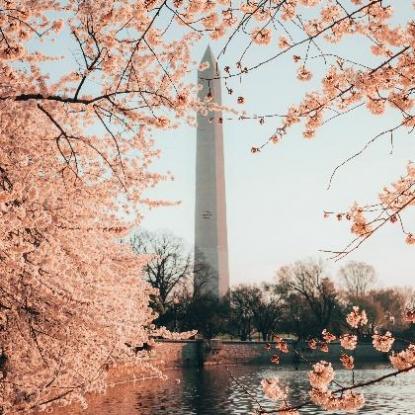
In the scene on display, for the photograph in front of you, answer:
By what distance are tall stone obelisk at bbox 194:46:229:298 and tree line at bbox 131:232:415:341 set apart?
1141mm

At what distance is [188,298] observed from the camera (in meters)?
50.7

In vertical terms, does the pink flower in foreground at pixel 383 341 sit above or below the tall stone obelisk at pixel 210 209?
below

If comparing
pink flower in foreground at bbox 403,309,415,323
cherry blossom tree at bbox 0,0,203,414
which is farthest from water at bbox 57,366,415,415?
pink flower in foreground at bbox 403,309,415,323

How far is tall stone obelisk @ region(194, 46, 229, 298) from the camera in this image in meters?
52.6

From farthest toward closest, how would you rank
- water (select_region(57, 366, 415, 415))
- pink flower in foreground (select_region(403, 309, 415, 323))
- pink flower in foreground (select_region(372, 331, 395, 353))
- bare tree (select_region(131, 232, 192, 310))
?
bare tree (select_region(131, 232, 192, 310)), water (select_region(57, 366, 415, 415)), pink flower in foreground (select_region(372, 331, 395, 353)), pink flower in foreground (select_region(403, 309, 415, 323))

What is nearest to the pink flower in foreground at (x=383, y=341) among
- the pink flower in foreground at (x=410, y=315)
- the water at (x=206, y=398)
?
the pink flower in foreground at (x=410, y=315)

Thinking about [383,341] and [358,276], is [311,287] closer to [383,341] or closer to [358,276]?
[358,276]

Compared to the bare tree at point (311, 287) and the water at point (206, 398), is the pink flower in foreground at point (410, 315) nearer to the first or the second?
the water at point (206, 398)

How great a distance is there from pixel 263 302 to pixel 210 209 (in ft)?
42.7

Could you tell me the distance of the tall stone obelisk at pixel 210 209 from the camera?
52594 millimetres

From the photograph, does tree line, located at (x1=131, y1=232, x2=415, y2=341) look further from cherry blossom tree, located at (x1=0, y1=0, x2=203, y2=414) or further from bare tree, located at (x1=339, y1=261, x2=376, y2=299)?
cherry blossom tree, located at (x1=0, y1=0, x2=203, y2=414)

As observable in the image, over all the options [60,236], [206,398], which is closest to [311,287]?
[206,398]

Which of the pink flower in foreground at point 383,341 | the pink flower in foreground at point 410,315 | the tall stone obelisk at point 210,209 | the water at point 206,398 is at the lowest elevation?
the water at point 206,398

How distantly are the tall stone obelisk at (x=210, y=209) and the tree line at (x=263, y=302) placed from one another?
3.74 ft
